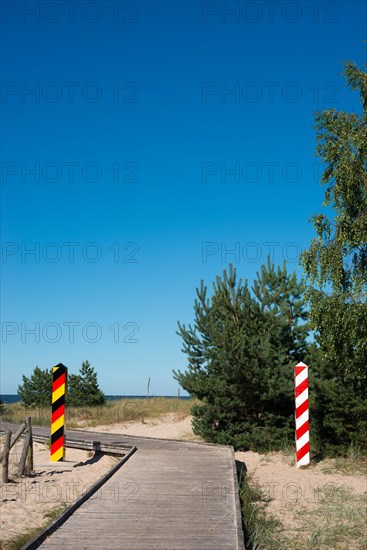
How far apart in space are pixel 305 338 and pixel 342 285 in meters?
2.21

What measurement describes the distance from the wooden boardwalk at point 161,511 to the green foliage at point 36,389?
69.2 ft

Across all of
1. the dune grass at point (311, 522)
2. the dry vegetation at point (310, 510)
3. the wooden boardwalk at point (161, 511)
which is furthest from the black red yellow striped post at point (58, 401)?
the dune grass at point (311, 522)

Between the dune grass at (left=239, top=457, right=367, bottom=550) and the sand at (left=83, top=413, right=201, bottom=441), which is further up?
the sand at (left=83, top=413, right=201, bottom=441)

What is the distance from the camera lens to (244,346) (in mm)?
14203

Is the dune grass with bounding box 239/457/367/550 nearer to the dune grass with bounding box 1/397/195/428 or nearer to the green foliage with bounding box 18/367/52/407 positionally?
the dune grass with bounding box 1/397/195/428

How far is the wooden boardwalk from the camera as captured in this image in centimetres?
640

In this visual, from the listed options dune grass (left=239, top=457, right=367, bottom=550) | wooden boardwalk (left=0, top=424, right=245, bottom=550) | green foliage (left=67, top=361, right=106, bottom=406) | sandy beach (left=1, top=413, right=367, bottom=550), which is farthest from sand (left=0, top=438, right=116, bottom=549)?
green foliage (left=67, top=361, right=106, bottom=406)

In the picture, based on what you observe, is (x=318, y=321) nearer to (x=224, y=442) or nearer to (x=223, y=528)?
(x=224, y=442)

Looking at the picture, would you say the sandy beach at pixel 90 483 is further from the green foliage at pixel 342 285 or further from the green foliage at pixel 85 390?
the green foliage at pixel 85 390

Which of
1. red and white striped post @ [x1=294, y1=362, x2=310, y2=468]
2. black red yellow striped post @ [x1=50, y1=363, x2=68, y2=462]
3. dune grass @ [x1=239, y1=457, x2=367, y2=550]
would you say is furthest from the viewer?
black red yellow striped post @ [x1=50, y1=363, x2=68, y2=462]

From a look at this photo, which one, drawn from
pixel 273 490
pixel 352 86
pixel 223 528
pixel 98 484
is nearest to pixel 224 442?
pixel 273 490

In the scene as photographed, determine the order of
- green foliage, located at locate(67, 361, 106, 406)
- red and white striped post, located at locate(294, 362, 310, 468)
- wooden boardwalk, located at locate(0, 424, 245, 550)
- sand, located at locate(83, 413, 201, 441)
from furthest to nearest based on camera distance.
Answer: green foliage, located at locate(67, 361, 106, 406)
sand, located at locate(83, 413, 201, 441)
red and white striped post, located at locate(294, 362, 310, 468)
wooden boardwalk, located at locate(0, 424, 245, 550)

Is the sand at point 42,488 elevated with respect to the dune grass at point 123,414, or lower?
lower

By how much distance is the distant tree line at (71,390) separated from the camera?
103 feet
